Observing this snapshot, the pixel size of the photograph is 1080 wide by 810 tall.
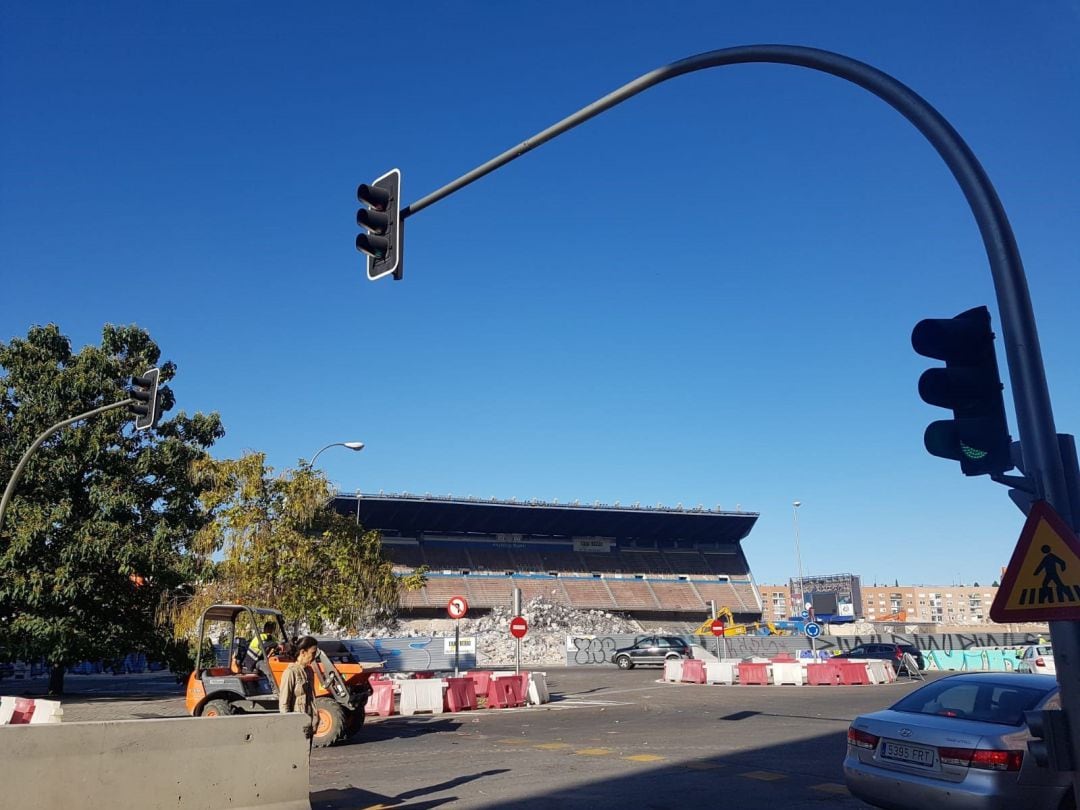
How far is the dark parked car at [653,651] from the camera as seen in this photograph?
4231 centimetres

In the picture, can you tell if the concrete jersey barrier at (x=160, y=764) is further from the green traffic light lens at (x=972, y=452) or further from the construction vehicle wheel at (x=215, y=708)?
the green traffic light lens at (x=972, y=452)

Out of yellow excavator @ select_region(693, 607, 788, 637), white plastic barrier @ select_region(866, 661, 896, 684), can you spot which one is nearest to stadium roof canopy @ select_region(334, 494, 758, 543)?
yellow excavator @ select_region(693, 607, 788, 637)

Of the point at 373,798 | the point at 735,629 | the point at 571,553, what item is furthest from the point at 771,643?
the point at 373,798

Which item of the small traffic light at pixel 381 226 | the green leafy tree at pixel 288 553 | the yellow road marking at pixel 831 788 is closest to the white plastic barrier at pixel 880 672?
the green leafy tree at pixel 288 553

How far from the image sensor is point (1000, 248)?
5.22m

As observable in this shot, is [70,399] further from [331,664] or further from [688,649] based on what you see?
[688,649]

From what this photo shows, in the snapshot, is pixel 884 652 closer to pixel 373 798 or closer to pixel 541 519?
pixel 373 798

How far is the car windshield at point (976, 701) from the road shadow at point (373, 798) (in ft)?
15.1

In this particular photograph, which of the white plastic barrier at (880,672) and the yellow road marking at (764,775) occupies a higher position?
the yellow road marking at (764,775)

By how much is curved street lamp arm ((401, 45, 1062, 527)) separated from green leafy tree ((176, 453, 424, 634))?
59.9 ft

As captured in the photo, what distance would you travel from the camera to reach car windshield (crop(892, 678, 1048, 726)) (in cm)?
704

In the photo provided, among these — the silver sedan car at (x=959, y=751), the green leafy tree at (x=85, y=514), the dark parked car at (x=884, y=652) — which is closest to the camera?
the silver sedan car at (x=959, y=751)

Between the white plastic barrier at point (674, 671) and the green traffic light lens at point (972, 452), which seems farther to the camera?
the white plastic barrier at point (674, 671)

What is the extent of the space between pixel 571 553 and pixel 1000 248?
71665mm
